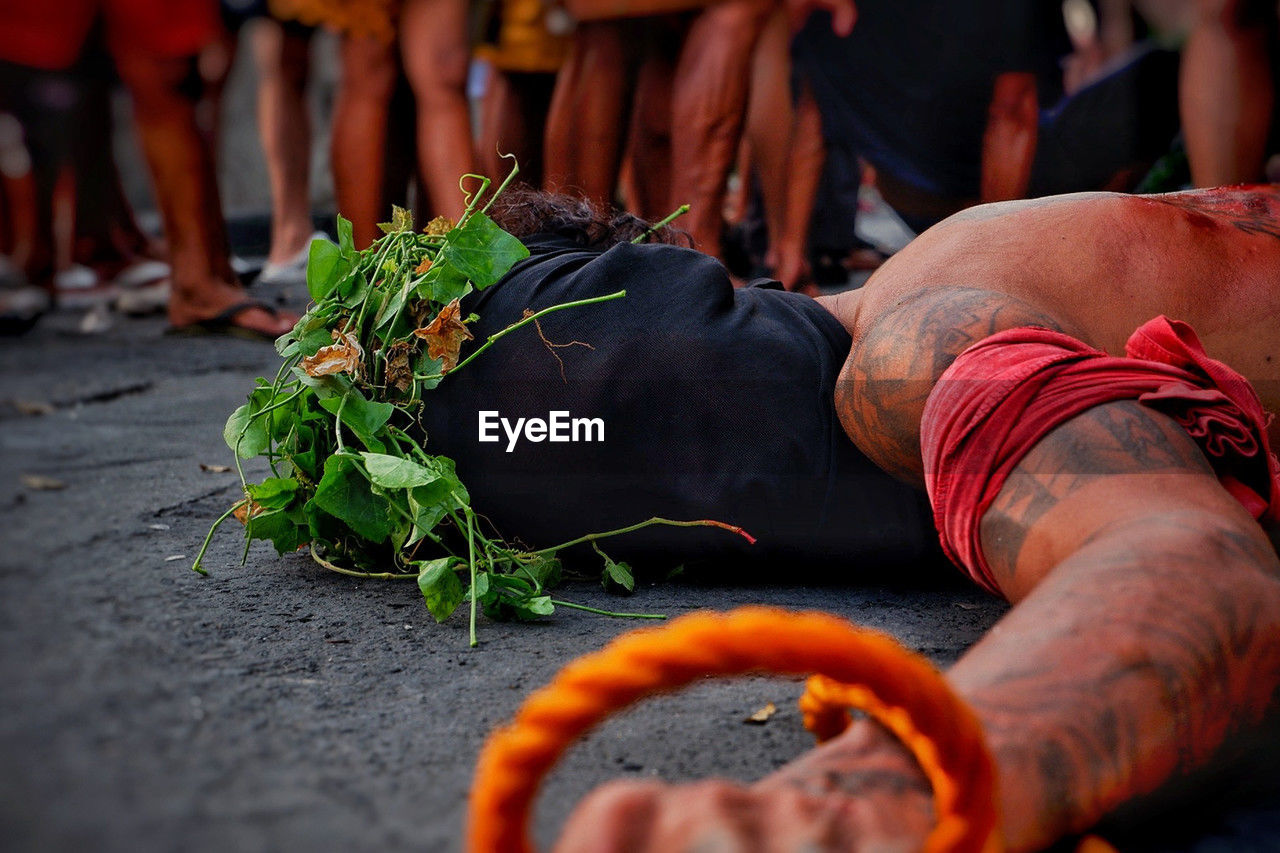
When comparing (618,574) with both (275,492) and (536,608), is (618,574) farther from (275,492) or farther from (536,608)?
(275,492)

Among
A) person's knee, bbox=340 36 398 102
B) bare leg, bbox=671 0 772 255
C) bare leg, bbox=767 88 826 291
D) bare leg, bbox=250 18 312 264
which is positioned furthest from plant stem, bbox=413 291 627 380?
bare leg, bbox=767 88 826 291

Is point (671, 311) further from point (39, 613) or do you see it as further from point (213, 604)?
point (39, 613)

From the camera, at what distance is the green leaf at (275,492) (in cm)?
132

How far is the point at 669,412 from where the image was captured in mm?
1259

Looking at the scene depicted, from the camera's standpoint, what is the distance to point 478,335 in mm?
1277

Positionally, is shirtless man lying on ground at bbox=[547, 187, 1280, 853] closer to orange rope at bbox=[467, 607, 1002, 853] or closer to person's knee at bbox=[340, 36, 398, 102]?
orange rope at bbox=[467, 607, 1002, 853]

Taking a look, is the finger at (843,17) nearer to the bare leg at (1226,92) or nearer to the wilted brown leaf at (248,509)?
the bare leg at (1226,92)

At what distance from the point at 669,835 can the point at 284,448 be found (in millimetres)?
926

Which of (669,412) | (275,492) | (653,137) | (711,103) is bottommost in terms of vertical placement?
(275,492)

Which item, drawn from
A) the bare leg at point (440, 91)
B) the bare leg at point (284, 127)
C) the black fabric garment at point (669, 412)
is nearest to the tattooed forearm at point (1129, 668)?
the black fabric garment at point (669, 412)

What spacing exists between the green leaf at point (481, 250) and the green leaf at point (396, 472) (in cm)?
23

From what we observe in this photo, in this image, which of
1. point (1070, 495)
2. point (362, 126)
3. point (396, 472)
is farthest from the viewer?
point (362, 126)

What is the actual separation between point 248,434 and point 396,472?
0.92ft

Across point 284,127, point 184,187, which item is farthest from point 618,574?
point 284,127
